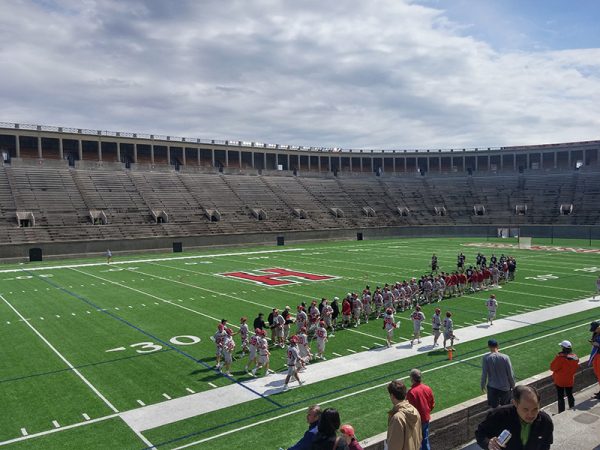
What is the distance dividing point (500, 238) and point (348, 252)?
74.4 ft

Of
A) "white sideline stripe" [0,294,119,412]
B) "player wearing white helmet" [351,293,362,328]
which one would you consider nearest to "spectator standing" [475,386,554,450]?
"white sideline stripe" [0,294,119,412]

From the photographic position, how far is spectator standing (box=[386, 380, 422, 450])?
515cm

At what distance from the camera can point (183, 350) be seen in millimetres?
14781

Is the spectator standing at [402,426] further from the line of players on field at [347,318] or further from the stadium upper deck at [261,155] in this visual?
the stadium upper deck at [261,155]

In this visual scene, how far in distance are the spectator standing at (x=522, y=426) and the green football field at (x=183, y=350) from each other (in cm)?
525

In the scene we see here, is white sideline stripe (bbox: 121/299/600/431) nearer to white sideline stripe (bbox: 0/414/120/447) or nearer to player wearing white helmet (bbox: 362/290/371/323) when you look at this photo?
white sideline stripe (bbox: 0/414/120/447)

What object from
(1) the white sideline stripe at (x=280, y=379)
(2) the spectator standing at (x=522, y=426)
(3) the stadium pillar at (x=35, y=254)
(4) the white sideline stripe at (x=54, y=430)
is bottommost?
(1) the white sideline stripe at (x=280, y=379)

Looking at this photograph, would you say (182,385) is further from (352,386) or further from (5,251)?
(5,251)

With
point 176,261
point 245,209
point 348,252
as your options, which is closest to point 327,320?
point 176,261

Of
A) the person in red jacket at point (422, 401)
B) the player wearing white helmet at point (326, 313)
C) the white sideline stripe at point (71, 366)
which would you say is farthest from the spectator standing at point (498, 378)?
the player wearing white helmet at point (326, 313)

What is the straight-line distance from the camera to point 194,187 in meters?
58.6

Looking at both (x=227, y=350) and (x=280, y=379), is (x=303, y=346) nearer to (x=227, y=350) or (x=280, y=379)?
(x=280, y=379)

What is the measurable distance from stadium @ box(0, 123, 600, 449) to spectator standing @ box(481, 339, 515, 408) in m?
0.37

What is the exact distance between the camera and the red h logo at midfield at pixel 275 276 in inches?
1057
